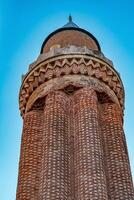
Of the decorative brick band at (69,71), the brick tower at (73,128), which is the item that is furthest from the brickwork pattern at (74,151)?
the decorative brick band at (69,71)

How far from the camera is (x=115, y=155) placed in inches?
498

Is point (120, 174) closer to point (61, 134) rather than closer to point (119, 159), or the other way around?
point (119, 159)

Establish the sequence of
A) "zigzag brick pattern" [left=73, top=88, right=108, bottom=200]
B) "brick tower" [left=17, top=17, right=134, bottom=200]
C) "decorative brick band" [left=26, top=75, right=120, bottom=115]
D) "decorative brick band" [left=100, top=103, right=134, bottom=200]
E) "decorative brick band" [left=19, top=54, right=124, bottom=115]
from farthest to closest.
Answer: "decorative brick band" [left=19, top=54, right=124, bottom=115] → "decorative brick band" [left=26, top=75, right=120, bottom=115] → "decorative brick band" [left=100, top=103, right=134, bottom=200] → "brick tower" [left=17, top=17, right=134, bottom=200] → "zigzag brick pattern" [left=73, top=88, right=108, bottom=200]

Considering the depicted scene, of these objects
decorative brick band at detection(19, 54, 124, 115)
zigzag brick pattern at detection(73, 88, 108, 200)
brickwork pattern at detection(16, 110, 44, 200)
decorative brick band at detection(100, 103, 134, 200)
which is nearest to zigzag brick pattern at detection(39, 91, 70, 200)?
zigzag brick pattern at detection(73, 88, 108, 200)

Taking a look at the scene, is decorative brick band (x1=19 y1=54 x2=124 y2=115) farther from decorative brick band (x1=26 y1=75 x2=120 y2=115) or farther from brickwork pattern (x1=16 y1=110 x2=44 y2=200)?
brickwork pattern (x1=16 y1=110 x2=44 y2=200)

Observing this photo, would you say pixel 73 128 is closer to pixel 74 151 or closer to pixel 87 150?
pixel 74 151

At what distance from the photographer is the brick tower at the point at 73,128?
1140cm

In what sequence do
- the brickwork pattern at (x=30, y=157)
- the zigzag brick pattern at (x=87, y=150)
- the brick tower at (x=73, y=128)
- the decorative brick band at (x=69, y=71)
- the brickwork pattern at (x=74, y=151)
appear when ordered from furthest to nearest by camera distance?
1. the decorative brick band at (x=69, y=71)
2. the brickwork pattern at (x=30, y=157)
3. the brick tower at (x=73, y=128)
4. the brickwork pattern at (x=74, y=151)
5. the zigzag brick pattern at (x=87, y=150)

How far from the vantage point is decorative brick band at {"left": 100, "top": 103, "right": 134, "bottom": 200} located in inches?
460

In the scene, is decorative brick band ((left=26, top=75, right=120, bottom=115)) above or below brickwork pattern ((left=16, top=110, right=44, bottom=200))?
above

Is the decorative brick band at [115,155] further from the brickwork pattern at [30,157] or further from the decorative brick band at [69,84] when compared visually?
the brickwork pattern at [30,157]

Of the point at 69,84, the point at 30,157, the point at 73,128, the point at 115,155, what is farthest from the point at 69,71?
the point at 115,155

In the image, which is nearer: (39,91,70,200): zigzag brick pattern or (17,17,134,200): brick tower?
(39,91,70,200): zigzag brick pattern

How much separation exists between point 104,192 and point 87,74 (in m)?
4.73
